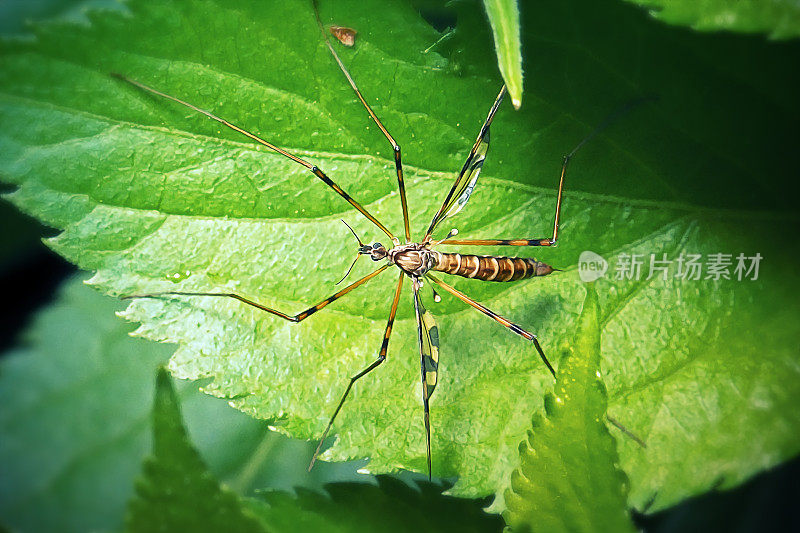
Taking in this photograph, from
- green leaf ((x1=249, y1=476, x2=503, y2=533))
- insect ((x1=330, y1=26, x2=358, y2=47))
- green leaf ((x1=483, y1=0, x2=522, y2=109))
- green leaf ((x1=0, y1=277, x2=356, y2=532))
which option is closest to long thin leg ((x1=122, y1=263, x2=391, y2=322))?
green leaf ((x1=249, y1=476, x2=503, y2=533))

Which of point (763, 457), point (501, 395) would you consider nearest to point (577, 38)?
point (501, 395)

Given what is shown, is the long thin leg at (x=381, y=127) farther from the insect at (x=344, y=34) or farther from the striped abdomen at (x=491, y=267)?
the striped abdomen at (x=491, y=267)

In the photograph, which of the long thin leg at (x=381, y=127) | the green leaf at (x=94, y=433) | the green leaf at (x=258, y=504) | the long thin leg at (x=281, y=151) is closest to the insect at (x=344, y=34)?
the long thin leg at (x=381, y=127)

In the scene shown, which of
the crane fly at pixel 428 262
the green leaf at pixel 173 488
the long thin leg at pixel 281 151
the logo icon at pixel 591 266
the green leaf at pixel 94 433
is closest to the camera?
the green leaf at pixel 173 488

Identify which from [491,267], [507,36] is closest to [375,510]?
[491,267]

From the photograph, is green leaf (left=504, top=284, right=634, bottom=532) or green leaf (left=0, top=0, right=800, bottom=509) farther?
green leaf (left=0, top=0, right=800, bottom=509)

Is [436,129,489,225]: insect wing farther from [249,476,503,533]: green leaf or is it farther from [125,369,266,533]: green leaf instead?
[125,369,266,533]: green leaf
